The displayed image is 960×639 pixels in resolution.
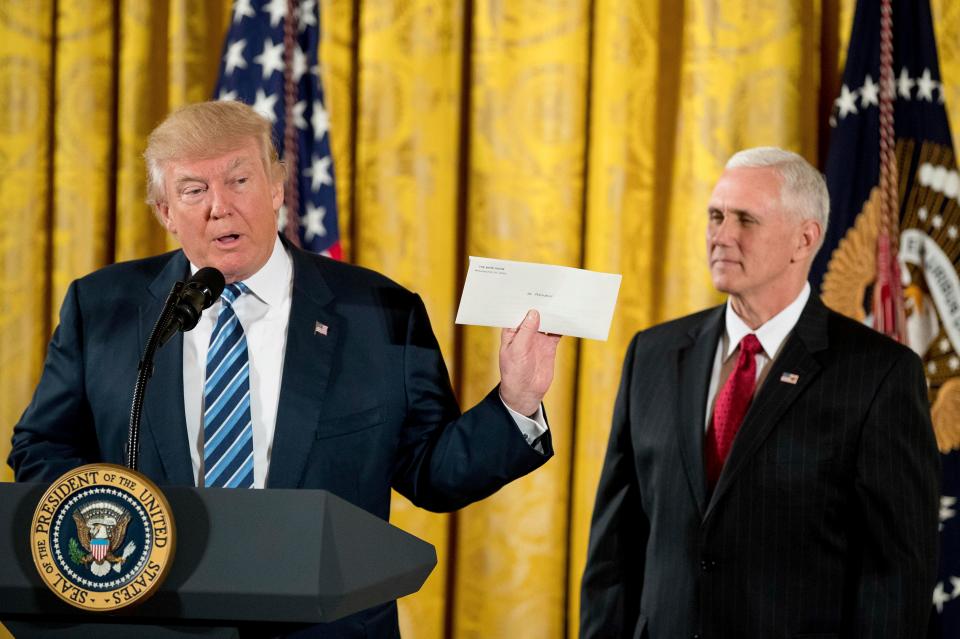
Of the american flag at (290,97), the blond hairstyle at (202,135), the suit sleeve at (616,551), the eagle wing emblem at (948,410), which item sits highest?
the american flag at (290,97)

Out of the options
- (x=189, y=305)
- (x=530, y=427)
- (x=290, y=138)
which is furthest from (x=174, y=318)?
(x=290, y=138)

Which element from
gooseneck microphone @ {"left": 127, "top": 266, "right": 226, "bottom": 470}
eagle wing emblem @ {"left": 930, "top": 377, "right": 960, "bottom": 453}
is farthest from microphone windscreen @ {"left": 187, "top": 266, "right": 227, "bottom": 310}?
eagle wing emblem @ {"left": 930, "top": 377, "right": 960, "bottom": 453}

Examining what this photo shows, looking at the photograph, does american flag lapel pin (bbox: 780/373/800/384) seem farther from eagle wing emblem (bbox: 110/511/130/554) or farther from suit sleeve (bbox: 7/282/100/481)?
eagle wing emblem (bbox: 110/511/130/554)

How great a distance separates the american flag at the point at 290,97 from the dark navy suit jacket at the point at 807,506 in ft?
4.16

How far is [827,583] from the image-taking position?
2.22 meters

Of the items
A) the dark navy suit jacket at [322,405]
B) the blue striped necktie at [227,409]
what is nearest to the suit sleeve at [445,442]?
the dark navy suit jacket at [322,405]

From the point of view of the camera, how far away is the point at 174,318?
1.40 metres

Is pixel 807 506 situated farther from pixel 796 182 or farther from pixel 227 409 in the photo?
pixel 227 409

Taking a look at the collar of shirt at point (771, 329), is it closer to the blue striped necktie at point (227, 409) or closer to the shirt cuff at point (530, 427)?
the shirt cuff at point (530, 427)

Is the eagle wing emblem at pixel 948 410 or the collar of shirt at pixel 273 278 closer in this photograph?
the collar of shirt at pixel 273 278

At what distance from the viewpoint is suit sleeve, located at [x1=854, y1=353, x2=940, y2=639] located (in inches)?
86.1

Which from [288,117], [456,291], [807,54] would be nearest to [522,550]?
[456,291]

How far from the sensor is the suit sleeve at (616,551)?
2.49 meters

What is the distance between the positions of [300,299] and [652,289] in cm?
164
